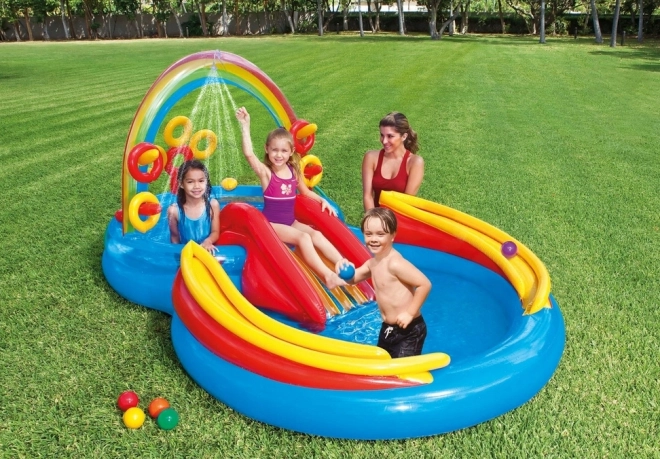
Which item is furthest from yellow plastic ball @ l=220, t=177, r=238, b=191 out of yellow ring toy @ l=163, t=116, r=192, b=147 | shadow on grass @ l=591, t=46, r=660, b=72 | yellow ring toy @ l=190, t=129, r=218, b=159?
shadow on grass @ l=591, t=46, r=660, b=72

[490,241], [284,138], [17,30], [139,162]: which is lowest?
[490,241]

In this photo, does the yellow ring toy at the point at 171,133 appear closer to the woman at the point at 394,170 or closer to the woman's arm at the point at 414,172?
the woman at the point at 394,170

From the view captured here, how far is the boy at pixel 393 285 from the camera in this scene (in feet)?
10.8

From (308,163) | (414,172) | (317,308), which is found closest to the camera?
(317,308)

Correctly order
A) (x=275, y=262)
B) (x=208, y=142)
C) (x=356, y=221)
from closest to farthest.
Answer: (x=275, y=262) → (x=208, y=142) → (x=356, y=221)

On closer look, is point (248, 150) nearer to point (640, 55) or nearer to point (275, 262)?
point (275, 262)

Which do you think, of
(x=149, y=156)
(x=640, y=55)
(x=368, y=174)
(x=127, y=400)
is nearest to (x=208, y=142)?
(x=149, y=156)

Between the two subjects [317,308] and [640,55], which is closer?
[317,308]

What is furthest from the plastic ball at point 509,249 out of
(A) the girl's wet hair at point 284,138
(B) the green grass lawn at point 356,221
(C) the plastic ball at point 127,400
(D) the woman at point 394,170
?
(C) the plastic ball at point 127,400

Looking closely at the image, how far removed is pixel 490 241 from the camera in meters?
4.82

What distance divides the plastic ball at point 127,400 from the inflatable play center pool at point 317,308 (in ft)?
1.10

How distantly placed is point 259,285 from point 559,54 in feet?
85.1

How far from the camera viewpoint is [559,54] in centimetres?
2695

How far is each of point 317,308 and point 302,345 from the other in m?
0.99
